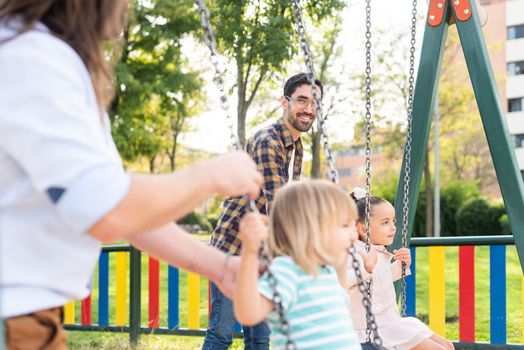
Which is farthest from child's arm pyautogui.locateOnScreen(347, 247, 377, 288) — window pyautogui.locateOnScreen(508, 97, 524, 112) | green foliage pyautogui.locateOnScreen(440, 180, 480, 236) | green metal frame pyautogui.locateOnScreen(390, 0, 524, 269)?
window pyautogui.locateOnScreen(508, 97, 524, 112)

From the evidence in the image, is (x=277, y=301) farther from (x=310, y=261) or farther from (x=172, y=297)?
(x=172, y=297)

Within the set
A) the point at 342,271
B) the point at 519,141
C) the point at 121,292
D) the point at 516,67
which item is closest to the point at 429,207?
the point at 121,292

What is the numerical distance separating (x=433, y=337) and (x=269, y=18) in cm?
913

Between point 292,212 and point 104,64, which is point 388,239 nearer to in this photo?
point 292,212

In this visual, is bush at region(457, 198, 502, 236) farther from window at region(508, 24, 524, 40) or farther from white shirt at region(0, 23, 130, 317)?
window at region(508, 24, 524, 40)

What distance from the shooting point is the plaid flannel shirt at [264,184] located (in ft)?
11.9

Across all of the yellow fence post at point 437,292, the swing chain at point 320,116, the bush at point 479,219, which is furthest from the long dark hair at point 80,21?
the bush at point 479,219

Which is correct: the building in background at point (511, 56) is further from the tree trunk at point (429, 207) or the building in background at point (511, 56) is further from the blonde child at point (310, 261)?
the blonde child at point (310, 261)

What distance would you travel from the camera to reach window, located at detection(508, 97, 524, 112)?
144ft

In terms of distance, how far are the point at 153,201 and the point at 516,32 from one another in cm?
4747

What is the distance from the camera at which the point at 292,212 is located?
71.9 inches

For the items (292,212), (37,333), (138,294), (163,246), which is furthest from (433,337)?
(138,294)

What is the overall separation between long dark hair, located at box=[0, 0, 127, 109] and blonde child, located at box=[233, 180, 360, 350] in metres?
0.60

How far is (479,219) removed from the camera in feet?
74.3
